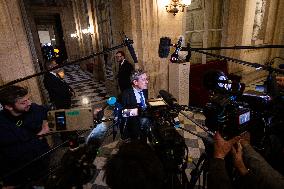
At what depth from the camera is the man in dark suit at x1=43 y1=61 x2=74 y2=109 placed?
3947 millimetres

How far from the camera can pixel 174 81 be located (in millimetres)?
4984

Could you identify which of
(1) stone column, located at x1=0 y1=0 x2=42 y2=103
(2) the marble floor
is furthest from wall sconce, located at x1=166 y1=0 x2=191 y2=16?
(1) stone column, located at x1=0 y1=0 x2=42 y2=103

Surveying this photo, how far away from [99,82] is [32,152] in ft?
24.6

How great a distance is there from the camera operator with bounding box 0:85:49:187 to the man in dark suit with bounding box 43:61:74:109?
6.52ft

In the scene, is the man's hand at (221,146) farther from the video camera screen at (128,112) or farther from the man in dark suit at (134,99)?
the man in dark suit at (134,99)

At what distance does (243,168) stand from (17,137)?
1.94 m

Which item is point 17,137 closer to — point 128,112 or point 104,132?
point 104,132

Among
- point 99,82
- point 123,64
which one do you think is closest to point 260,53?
point 123,64

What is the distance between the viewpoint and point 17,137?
Result: 1886 mm

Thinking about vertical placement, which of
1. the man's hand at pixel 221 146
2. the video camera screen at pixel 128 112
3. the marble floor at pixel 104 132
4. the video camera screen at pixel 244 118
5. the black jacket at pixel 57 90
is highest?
the video camera screen at pixel 244 118

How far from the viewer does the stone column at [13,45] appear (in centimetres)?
302

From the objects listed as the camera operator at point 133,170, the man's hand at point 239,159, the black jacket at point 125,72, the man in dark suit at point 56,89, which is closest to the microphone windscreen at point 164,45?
the man's hand at point 239,159

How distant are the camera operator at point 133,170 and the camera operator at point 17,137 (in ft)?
3.62

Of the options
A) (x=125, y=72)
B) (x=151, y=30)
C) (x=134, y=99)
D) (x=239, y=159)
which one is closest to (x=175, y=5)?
(x=151, y=30)
